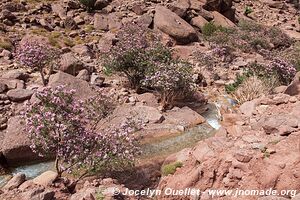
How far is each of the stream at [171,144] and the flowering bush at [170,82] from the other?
60.1 inches

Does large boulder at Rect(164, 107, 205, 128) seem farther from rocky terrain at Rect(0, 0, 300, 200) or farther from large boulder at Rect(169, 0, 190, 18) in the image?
large boulder at Rect(169, 0, 190, 18)

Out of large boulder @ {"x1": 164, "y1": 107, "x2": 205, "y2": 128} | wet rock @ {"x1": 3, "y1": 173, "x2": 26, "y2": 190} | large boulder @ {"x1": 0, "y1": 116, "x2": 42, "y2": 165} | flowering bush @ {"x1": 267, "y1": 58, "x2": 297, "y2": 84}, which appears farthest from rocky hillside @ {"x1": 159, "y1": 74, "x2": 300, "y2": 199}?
flowering bush @ {"x1": 267, "y1": 58, "x2": 297, "y2": 84}

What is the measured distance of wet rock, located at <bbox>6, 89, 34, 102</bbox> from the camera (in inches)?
589

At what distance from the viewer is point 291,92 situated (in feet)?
49.0

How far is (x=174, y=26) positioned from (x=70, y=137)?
19.4 m

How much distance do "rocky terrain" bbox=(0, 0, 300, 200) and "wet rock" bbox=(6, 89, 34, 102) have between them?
39 mm

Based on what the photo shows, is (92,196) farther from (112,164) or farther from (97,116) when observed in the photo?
(97,116)

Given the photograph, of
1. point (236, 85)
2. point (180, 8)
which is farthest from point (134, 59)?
point (180, 8)

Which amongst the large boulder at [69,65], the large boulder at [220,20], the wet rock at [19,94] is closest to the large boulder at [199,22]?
the large boulder at [220,20]

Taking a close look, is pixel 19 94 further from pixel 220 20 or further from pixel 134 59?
pixel 220 20

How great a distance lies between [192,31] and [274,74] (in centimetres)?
1115

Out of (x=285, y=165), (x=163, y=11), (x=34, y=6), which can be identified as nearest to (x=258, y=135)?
(x=285, y=165)

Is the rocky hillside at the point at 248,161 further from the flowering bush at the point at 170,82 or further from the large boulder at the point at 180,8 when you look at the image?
the large boulder at the point at 180,8

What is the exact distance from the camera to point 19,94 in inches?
595
